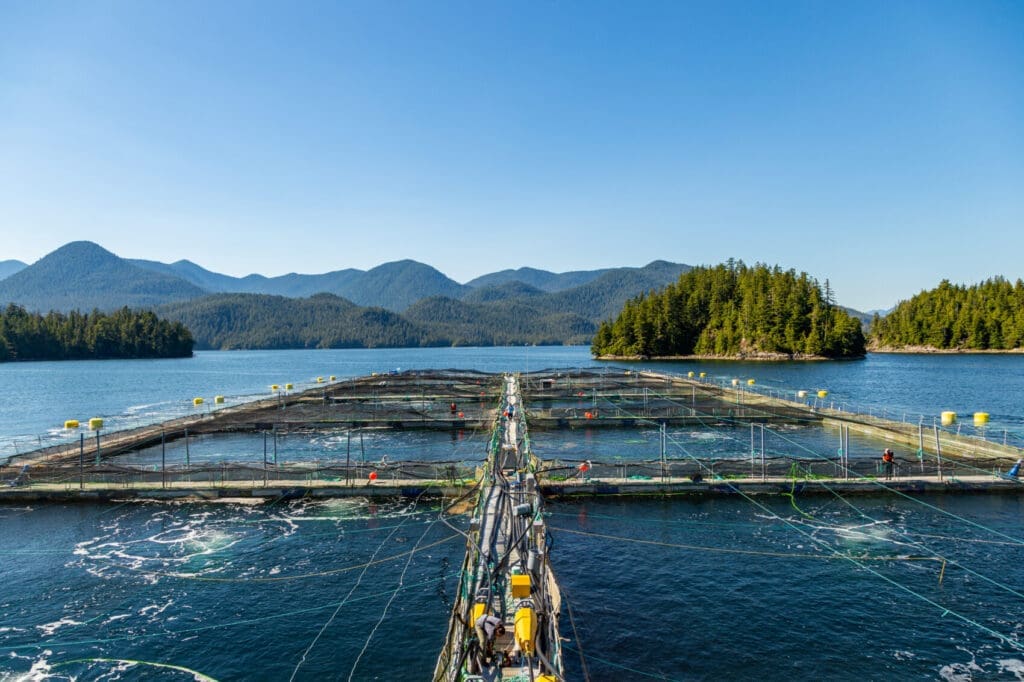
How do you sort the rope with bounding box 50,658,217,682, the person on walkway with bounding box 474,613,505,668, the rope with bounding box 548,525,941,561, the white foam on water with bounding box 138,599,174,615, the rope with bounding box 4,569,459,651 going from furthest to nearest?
the rope with bounding box 548,525,941,561, the white foam on water with bounding box 138,599,174,615, the rope with bounding box 4,569,459,651, the rope with bounding box 50,658,217,682, the person on walkway with bounding box 474,613,505,668

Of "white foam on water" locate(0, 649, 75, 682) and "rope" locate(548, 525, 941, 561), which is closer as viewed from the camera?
"white foam on water" locate(0, 649, 75, 682)

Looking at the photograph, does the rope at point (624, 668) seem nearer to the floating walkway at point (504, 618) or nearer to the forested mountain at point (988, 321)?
the floating walkway at point (504, 618)

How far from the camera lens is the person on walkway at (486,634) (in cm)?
1338

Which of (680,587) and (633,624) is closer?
(633,624)

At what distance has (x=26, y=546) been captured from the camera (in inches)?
1103

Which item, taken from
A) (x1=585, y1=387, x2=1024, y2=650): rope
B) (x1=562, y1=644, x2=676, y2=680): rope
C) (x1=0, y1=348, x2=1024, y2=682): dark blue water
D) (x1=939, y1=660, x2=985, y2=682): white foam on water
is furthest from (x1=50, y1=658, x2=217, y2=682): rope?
(x1=585, y1=387, x2=1024, y2=650): rope

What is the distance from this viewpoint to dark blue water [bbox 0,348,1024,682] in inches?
712

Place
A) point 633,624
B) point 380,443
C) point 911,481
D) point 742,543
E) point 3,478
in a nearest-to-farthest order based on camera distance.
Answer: point 633,624, point 742,543, point 911,481, point 3,478, point 380,443

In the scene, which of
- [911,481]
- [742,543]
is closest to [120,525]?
[742,543]

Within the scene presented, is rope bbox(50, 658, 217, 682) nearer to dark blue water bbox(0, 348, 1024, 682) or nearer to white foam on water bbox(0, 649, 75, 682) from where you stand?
dark blue water bbox(0, 348, 1024, 682)

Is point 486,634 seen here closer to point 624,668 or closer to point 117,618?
point 624,668

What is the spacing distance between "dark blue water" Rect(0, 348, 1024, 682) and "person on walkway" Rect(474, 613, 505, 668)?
450cm

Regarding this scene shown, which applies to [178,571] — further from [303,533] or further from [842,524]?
[842,524]

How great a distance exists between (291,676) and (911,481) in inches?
1331
